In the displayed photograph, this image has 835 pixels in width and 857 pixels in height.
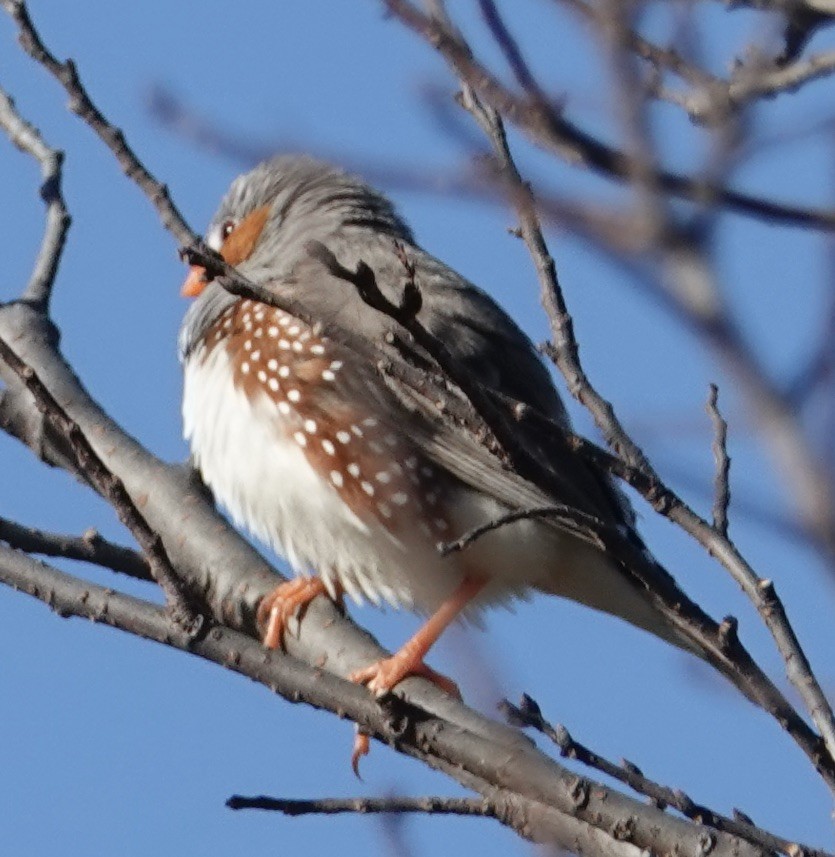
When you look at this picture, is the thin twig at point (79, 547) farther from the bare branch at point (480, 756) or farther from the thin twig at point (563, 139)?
the thin twig at point (563, 139)

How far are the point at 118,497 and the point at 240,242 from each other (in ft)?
12.5

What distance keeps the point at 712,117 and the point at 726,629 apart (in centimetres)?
100

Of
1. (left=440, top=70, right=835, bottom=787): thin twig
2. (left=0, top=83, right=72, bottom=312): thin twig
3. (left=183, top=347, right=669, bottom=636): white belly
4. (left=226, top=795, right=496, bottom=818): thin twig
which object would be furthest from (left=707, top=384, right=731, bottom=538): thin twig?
(left=0, top=83, right=72, bottom=312): thin twig

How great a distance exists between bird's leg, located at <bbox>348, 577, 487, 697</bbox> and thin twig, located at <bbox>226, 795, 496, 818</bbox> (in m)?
1.39

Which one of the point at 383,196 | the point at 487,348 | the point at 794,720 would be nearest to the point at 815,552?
the point at 794,720

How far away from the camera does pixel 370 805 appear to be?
3332 millimetres

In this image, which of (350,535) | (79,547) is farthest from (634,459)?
(350,535)

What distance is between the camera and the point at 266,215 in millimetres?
7113

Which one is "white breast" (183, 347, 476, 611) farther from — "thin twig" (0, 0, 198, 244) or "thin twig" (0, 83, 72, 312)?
"thin twig" (0, 0, 198, 244)

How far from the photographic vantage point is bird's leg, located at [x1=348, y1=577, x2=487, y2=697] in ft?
16.6

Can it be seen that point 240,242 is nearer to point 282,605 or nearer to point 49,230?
point 49,230

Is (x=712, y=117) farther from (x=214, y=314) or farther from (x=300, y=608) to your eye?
(x=214, y=314)

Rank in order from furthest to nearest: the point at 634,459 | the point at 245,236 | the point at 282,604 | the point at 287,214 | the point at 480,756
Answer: the point at 245,236
the point at 287,214
the point at 282,604
the point at 480,756
the point at 634,459

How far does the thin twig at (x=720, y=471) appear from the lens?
10.0ft
